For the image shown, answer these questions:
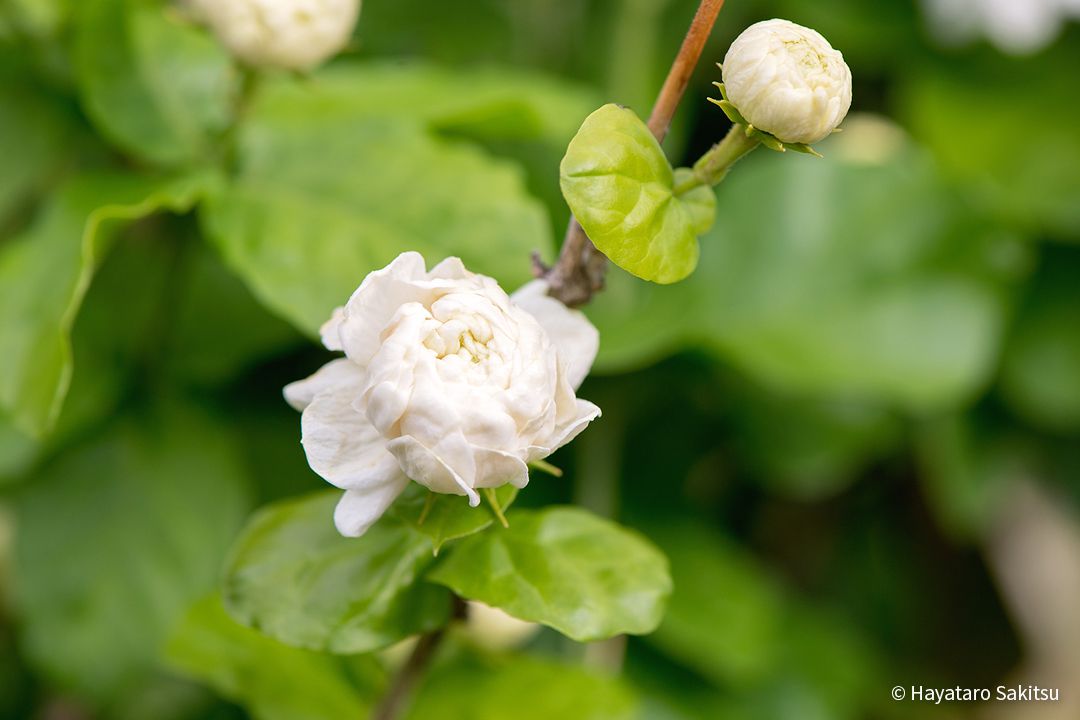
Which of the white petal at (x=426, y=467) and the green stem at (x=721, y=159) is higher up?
the green stem at (x=721, y=159)

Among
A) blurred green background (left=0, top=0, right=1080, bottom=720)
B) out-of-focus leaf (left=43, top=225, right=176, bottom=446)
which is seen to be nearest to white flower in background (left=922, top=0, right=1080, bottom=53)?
blurred green background (left=0, top=0, right=1080, bottom=720)

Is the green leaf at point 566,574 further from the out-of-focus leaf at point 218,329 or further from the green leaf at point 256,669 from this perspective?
the out-of-focus leaf at point 218,329

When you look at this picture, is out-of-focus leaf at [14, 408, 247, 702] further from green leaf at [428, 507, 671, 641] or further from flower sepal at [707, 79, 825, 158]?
flower sepal at [707, 79, 825, 158]

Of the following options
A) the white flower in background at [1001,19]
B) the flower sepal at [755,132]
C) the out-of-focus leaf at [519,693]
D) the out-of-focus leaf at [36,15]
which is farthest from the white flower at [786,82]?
the white flower in background at [1001,19]

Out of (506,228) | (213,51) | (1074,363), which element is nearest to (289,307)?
(506,228)

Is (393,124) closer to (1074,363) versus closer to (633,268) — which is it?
(633,268)

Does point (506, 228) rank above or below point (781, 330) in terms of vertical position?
above
